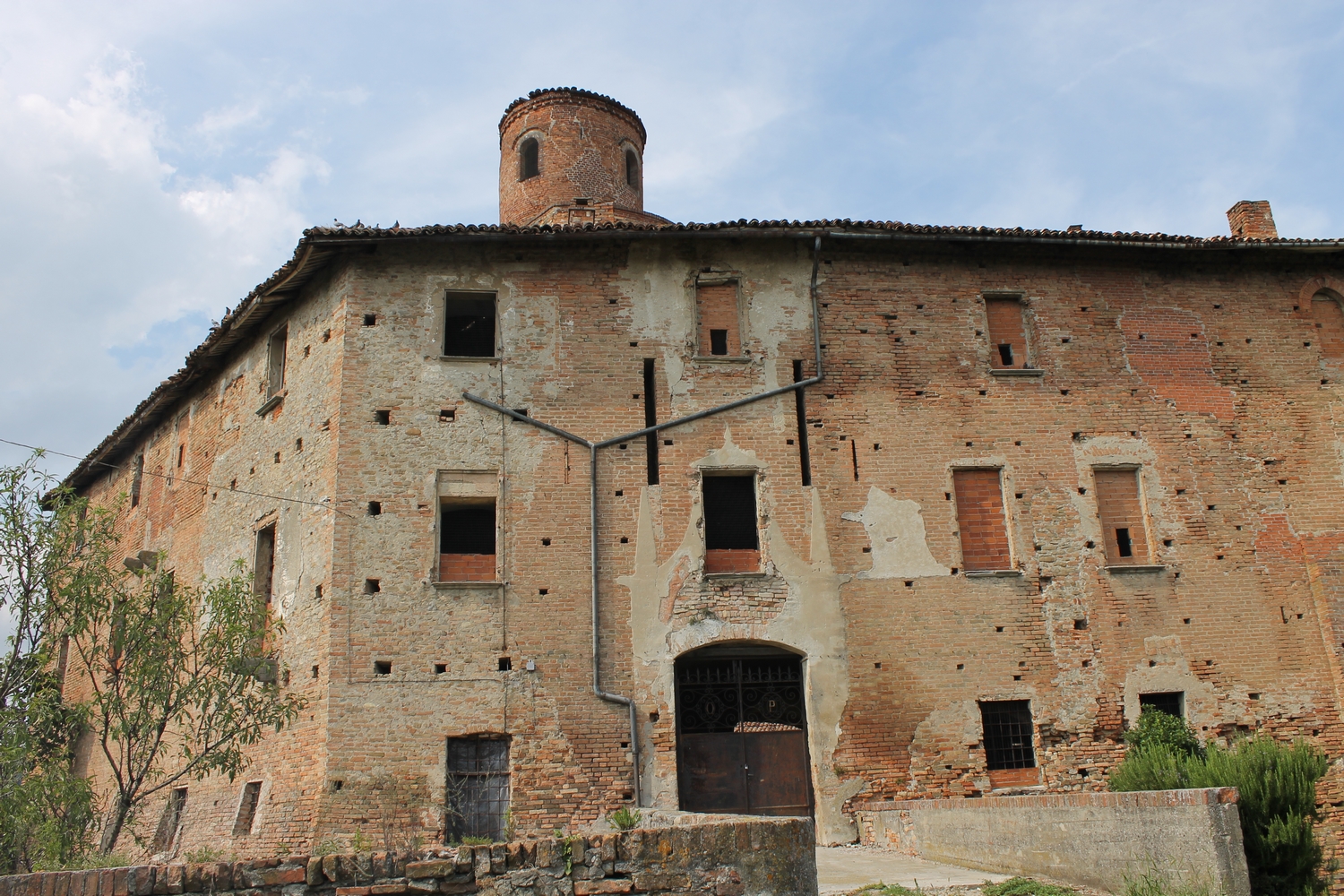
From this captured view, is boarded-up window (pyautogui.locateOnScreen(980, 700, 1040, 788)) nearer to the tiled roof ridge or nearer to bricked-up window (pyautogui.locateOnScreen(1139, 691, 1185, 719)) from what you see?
bricked-up window (pyautogui.locateOnScreen(1139, 691, 1185, 719))

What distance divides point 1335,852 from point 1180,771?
497 cm

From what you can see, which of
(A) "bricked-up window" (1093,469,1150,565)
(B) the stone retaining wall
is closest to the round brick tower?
(A) "bricked-up window" (1093,469,1150,565)

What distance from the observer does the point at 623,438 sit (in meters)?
15.2

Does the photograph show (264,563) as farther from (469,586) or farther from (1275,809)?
(1275,809)

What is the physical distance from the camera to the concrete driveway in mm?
9789

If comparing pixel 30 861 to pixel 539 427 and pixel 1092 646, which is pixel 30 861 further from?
pixel 1092 646

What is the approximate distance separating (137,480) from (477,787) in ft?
41.3

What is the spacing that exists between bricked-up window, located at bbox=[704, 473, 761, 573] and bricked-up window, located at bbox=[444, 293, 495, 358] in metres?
3.99

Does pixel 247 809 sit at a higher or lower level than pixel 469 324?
lower

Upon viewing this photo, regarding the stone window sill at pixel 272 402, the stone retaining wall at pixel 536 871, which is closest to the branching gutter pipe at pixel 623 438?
the stone window sill at pixel 272 402

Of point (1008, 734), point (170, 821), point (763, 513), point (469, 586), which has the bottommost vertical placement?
point (170, 821)

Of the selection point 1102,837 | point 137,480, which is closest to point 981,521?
point 1102,837

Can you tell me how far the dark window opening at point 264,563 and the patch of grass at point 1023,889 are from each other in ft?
36.0

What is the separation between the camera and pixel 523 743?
13688 mm
